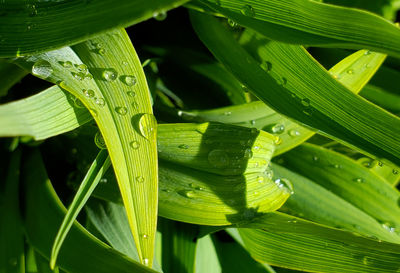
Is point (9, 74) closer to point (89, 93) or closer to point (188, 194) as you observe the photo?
point (89, 93)

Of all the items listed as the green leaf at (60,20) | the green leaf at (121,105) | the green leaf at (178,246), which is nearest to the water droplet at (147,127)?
the green leaf at (121,105)

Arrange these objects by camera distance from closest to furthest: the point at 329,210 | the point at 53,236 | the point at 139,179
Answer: the point at 139,179 < the point at 53,236 < the point at 329,210

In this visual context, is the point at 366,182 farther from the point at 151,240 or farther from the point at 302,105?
the point at 151,240

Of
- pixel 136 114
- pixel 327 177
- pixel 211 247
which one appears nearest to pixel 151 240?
pixel 136 114

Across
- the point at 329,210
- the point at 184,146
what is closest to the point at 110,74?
the point at 184,146

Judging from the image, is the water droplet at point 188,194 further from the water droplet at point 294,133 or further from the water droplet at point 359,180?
the water droplet at point 359,180
